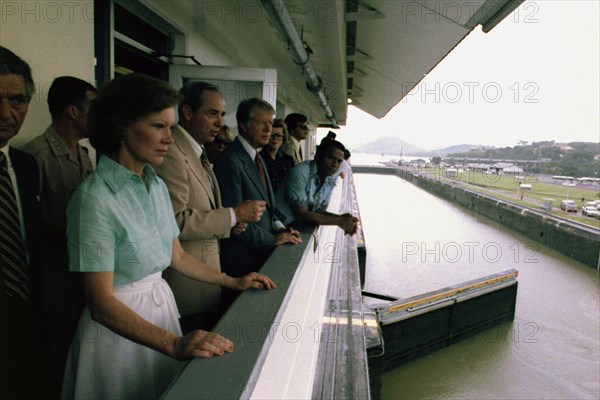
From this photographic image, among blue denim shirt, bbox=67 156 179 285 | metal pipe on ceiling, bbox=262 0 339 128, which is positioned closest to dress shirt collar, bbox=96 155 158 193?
blue denim shirt, bbox=67 156 179 285

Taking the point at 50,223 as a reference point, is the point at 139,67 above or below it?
above

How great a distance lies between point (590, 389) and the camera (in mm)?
10633

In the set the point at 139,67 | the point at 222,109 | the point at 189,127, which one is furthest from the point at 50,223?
the point at 139,67

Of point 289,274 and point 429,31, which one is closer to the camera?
point 289,274

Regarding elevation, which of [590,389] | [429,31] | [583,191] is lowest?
[590,389]

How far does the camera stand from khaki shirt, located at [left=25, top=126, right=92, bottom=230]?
52.6 inches

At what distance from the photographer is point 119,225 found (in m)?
0.92

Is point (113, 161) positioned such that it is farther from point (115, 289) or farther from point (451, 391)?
point (451, 391)

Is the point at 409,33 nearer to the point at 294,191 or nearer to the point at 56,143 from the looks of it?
the point at 294,191

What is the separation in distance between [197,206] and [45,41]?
1041 millimetres

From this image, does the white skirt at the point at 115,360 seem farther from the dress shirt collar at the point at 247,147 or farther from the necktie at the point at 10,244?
the dress shirt collar at the point at 247,147

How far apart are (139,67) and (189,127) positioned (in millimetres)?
2064

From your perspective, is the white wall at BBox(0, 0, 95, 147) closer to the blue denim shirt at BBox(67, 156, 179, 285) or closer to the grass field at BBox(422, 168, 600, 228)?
the blue denim shirt at BBox(67, 156, 179, 285)

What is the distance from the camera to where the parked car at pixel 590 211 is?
827 inches
